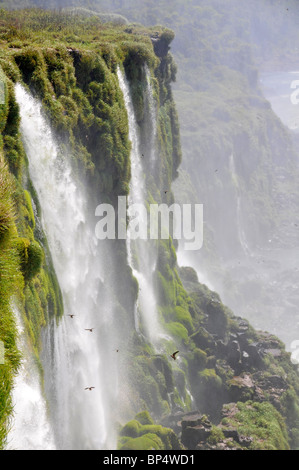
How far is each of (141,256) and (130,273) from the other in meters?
6.16

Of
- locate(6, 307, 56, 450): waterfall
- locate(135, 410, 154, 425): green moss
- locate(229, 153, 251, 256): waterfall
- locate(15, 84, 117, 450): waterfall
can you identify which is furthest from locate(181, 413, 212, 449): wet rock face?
locate(229, 153, 251, 256): waterfall

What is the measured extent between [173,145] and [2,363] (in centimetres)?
5107

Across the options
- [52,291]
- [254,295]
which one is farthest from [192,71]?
[52,291]

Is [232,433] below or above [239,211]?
below

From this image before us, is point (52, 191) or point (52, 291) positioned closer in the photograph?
point (52, 291)

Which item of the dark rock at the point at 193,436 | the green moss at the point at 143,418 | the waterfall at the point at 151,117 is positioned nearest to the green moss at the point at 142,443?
the green moss at the point at 143,418

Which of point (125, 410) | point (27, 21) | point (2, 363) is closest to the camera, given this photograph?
point (2, 363)

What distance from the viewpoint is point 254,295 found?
112 metres

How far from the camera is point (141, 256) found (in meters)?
41.3

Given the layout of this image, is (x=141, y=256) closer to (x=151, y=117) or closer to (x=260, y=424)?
(x=151, y=117)

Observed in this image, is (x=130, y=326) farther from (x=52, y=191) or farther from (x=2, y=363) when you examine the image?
(x=2, y=363)

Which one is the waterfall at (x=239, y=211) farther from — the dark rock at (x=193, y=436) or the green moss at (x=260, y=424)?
the dark rock at (x=193, y=436)

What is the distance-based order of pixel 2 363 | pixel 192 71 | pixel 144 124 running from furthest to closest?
1. pixel 192 71
2. pixel 144 124
3. pixel 2 363

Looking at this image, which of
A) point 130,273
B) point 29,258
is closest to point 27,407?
point 29,258
